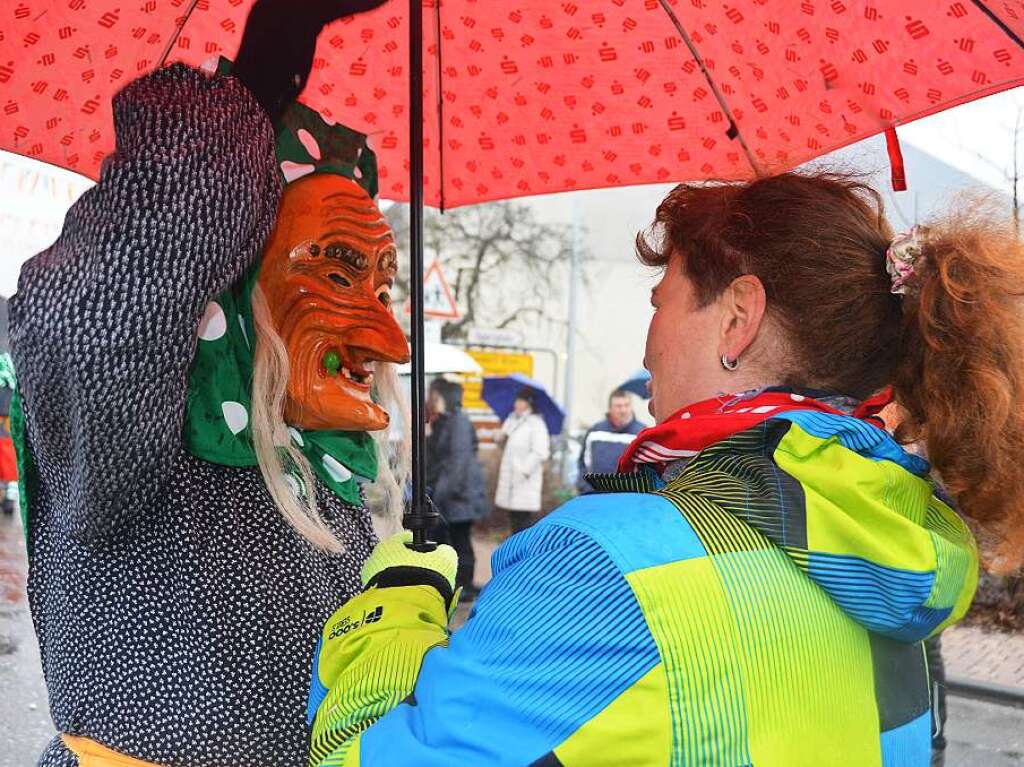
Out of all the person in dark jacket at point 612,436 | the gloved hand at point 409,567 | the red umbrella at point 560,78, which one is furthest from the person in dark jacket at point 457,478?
the gloved hand at point 409,567

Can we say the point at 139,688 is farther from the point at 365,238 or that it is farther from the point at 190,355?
the point at 365,238

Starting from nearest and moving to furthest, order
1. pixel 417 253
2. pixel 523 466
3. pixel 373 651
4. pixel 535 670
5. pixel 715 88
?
1. pixel 535 670
2. pixel 373 651
3. pixel 417 253
4. pixel 715 88
5. pixel 523 466

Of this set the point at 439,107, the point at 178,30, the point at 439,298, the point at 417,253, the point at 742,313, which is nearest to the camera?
the point at 742,313

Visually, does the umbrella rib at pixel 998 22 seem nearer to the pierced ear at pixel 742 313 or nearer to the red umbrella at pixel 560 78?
the red umbrella at pixel 560 78

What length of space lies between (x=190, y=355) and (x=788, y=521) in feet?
2.98

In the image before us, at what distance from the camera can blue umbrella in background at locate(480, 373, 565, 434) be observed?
10531 millimetres

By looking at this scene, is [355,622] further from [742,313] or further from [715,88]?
[715,88]

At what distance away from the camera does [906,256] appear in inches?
60.4

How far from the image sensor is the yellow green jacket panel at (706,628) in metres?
1.12

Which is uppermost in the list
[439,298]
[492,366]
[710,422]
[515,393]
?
[710,422]

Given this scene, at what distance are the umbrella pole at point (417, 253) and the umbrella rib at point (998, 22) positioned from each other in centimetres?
105

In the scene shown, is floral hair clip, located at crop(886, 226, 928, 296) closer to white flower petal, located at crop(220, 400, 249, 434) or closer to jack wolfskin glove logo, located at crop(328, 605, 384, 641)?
jack wolfskin glove logo, located at crop(328, 605, 384, 641)

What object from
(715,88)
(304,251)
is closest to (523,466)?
→ (715,88)

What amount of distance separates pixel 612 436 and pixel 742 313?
7881mm
